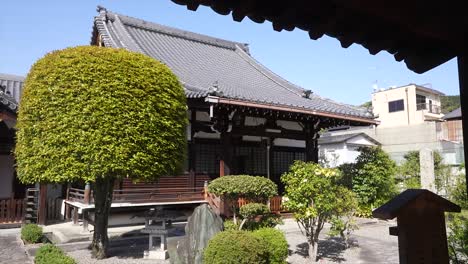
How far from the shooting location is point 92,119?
26.1ft

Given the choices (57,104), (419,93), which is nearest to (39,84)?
(57,104)

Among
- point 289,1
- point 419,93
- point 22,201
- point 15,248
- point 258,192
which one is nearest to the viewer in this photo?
point 289,1

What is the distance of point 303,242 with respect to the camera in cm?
1097

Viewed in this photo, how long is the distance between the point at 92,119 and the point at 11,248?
5.57 meters

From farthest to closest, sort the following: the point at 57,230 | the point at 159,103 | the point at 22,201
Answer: the point at 22,201 → the point at 57,230 → the point at 159,103

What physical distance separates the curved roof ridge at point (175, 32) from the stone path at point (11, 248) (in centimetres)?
1095

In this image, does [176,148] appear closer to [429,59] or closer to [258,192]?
[258,192]

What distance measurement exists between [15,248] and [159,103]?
20.8 ft

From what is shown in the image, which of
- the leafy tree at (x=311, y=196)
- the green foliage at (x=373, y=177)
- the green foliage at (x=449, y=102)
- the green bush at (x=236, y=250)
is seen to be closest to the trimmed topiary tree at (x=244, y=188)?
the leafy tree at (x=311, y=196)

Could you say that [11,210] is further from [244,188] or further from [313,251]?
[313,251]

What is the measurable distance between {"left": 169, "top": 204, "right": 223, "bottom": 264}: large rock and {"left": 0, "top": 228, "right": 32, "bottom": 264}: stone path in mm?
4212

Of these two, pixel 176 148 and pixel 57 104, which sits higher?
pixel 57 104

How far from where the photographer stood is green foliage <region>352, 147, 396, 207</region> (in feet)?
51.7

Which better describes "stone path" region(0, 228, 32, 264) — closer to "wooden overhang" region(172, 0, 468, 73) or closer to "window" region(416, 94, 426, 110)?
"wooden overhang" region(172, 0, 468, 73)
